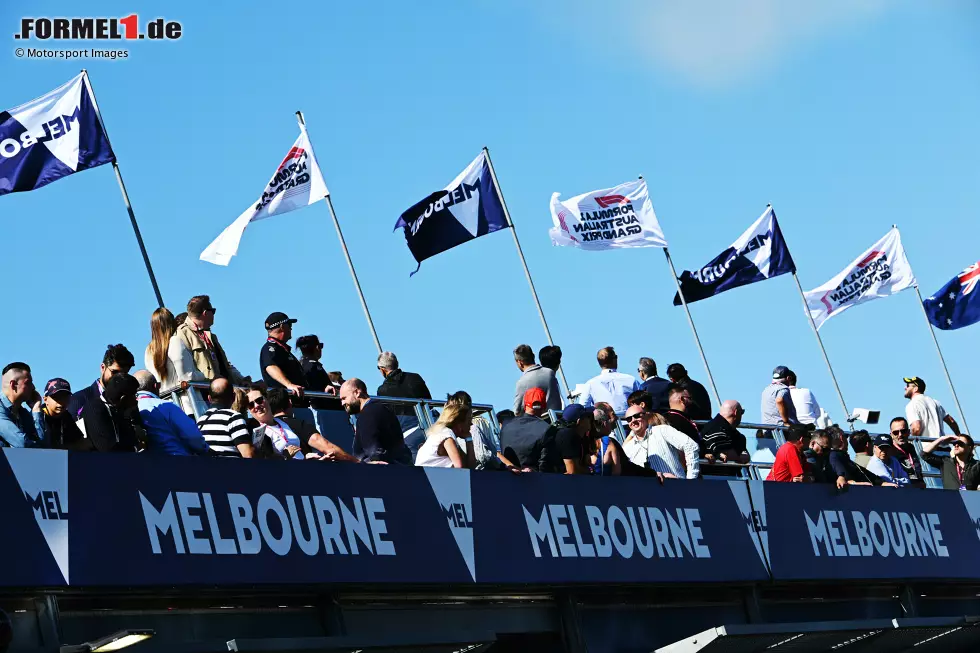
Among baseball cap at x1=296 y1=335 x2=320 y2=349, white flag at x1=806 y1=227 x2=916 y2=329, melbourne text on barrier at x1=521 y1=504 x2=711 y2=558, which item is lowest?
melbourne text on barrier at x1=521 y1=504 x2=711 y2=558

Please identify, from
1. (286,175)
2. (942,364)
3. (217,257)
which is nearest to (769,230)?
(942,364)

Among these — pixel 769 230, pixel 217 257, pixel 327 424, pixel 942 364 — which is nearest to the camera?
pixel 327 424

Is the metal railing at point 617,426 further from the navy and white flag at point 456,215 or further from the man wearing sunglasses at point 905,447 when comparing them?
the navy and white flag at point 456,215

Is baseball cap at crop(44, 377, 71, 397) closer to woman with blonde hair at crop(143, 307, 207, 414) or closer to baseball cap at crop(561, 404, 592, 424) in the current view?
woman with blonde hair at crop(143, 307, 207, 414)

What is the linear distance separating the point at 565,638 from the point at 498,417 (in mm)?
2471

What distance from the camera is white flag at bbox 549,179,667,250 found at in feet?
67.5

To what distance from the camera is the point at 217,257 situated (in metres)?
16.8

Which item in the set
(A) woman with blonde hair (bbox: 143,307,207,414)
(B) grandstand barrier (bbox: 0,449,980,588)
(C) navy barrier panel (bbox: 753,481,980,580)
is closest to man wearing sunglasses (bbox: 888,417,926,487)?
(C) navy barrier panel (bbox: 753,481,980,580)

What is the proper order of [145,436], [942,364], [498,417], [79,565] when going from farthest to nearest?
[942,364] < [498,417] < [145,436] < [79,565]

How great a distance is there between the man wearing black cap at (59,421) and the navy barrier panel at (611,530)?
337 cm

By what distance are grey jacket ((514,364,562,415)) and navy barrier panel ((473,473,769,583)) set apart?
158 cm

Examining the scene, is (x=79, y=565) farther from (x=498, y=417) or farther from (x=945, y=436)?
(x=945, y=436)

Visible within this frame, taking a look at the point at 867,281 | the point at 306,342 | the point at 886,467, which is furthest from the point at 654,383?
the point at 867,281

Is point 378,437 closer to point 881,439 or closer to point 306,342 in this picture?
point 306,342
